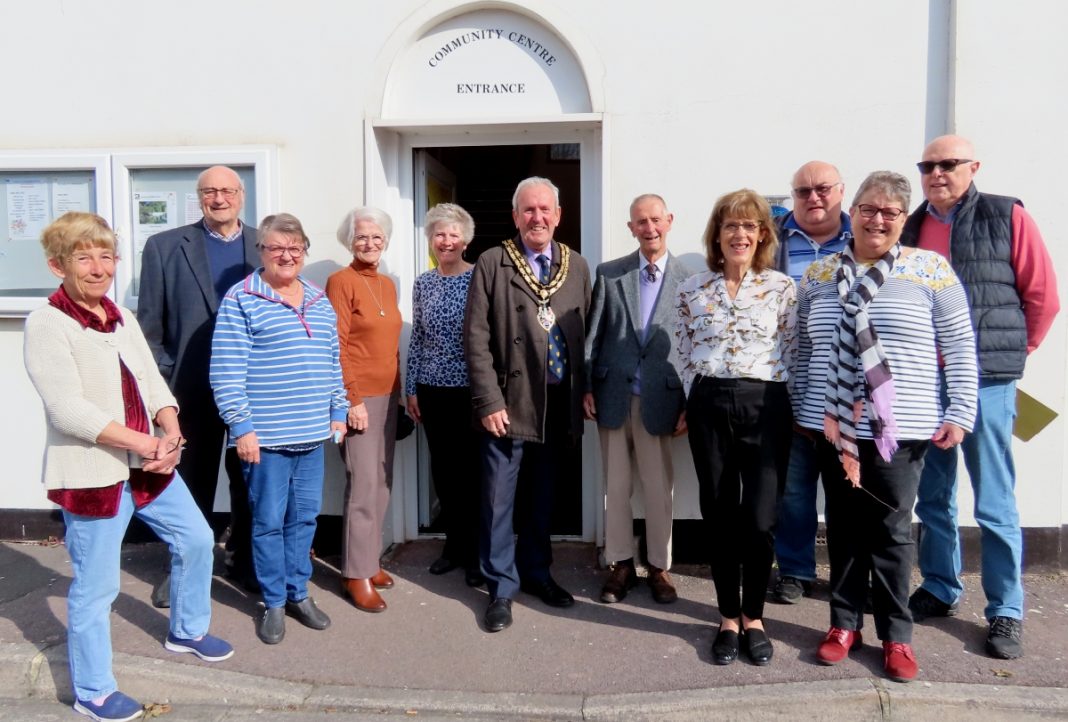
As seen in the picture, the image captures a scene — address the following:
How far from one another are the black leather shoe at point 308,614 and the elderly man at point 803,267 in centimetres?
220

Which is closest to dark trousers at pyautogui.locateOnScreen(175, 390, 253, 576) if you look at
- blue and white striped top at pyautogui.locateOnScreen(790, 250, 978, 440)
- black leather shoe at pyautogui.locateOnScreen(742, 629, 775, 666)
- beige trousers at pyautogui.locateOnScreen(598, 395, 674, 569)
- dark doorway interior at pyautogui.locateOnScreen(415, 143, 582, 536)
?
beige trousers at pyautogui.locateOnScreen(598, 395, 674, 569)

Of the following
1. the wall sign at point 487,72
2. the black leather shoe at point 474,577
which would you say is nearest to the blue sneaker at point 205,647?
the black leather shoe at point 474,577

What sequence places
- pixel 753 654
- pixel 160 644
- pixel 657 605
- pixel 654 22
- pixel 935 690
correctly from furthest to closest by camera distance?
1. pixel 654 22
2. pixel 657 605
3. pixel 160 644
4. pixel 753 654
5. pixel 935 690

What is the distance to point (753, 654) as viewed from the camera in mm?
3412

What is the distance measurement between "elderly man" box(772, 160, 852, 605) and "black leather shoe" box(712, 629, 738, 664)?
1.96ft

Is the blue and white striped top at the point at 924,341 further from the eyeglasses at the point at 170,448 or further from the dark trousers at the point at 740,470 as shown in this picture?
the eyeglasses at the point at 170,448

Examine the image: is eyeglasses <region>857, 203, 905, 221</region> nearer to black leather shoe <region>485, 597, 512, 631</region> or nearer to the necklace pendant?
the necklace pendant

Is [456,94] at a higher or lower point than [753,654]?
higher

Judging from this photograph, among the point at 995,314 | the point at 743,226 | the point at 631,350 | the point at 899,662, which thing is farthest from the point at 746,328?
the point at 899,662

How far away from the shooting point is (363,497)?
4102mm

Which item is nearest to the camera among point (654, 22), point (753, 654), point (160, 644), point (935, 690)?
point (935, 690)

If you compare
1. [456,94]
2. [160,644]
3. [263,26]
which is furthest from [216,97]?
[160,644]

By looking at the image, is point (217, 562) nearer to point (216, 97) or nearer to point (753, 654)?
point (216, 97)

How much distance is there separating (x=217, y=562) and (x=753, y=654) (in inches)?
120
